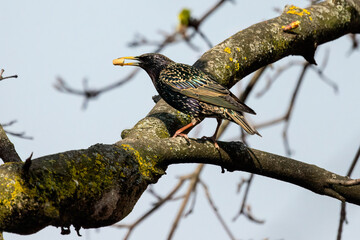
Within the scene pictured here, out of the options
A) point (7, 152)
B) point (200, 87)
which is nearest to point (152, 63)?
point (200, 87)

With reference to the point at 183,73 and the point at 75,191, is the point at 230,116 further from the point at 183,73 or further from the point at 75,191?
the point at 75,191

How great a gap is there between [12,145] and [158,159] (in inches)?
38.9

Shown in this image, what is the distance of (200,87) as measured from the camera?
4918mm

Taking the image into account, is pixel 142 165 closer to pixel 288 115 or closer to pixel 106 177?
pixel 106 177

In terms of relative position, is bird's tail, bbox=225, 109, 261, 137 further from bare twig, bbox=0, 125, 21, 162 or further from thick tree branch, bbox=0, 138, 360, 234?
bare twig, bbox=0, 125, 21, 162

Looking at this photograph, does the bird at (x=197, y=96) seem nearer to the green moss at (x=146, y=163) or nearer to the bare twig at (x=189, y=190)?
the green moss at (x=146, y=163)

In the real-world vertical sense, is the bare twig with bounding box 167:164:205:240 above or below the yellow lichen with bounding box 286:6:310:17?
below

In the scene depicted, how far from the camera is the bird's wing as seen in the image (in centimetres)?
467

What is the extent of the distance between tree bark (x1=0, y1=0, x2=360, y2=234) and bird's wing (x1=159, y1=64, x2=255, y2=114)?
0.41 ft

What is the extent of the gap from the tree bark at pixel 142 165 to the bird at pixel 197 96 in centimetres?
10

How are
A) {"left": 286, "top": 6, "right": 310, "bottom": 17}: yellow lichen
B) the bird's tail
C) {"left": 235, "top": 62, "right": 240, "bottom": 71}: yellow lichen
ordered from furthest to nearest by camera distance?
1. {"left": 286, "top": 6, "right": 310, "bottom": 17}: yellow lichen
2. {"left": 235, "top": 62, "right": 240, "bottom": 71}: yellow lichen
3. the bird's tail

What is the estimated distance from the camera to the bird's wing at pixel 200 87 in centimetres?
467

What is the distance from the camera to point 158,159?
3676 millimetres

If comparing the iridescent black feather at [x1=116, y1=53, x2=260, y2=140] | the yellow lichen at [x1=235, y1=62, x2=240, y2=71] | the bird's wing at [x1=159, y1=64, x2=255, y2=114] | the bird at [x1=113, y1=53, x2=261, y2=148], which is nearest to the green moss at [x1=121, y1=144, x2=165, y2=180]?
the bird at [x1=113, y1=53, x2=261, y2=148]
